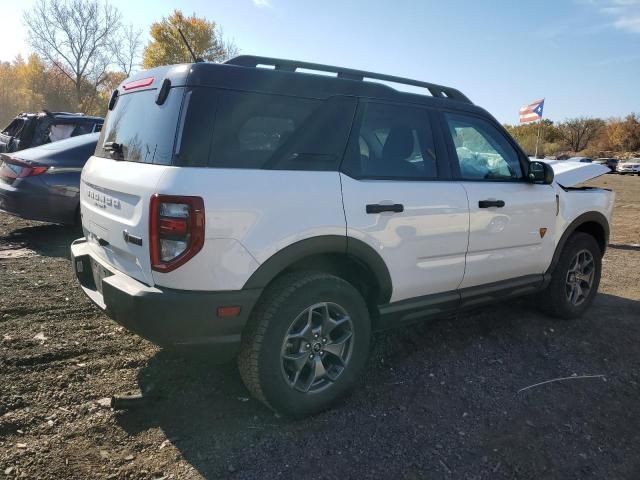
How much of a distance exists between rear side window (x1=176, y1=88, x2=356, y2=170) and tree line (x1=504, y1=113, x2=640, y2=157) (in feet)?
203

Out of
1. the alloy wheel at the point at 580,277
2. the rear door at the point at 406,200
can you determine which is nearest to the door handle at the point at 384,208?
the rear door at the point at 406,200

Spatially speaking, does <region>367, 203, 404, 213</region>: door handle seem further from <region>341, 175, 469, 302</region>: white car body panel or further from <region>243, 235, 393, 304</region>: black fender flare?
<region>243, 235, 393, 304</region>: black fender flare

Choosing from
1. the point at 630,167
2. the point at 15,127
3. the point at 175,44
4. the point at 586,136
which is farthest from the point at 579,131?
the point at 15,127

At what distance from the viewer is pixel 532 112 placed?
20531 millimetres

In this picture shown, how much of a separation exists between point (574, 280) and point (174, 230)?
3.92m

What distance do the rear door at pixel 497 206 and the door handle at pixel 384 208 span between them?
730mm

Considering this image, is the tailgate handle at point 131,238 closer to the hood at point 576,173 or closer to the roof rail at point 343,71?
the roof rail at point 343,71

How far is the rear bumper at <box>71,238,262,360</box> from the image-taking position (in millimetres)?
2410

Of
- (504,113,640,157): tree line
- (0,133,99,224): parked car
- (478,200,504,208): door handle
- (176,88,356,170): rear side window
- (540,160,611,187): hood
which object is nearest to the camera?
(176,88,356,170): rear side window

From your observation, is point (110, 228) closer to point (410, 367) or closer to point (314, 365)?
point (314, 365)

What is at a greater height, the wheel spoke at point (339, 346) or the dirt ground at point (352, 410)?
the wheel spoke at point (339, 346)

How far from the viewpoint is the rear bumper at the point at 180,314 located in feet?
7.91

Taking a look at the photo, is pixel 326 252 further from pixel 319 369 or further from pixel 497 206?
pixel 497 206

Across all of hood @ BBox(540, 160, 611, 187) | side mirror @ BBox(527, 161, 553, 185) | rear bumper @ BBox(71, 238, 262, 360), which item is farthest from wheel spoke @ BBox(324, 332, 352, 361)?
hood @ BBox(540, 160, 611, 187)
